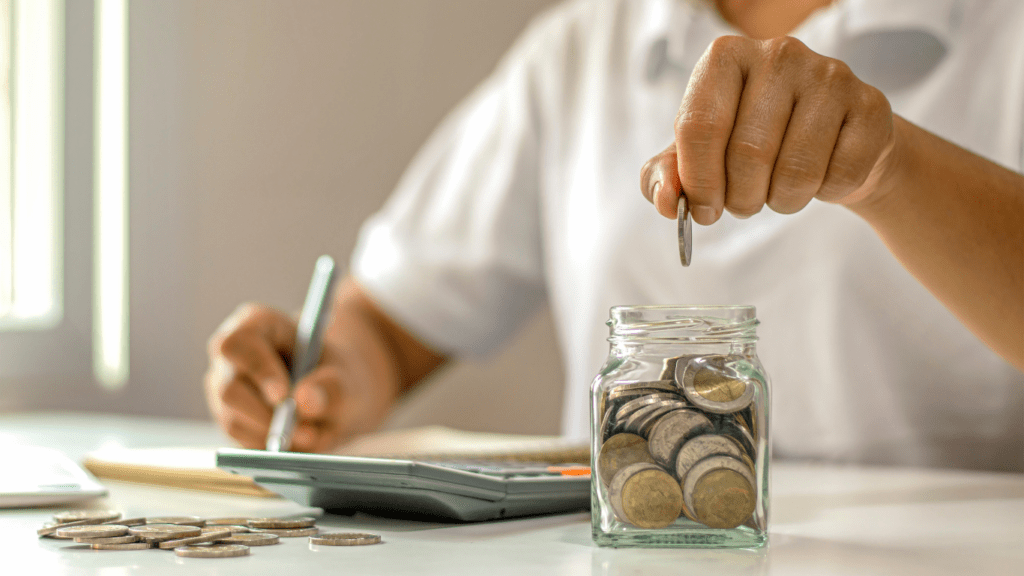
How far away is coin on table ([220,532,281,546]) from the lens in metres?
0.40

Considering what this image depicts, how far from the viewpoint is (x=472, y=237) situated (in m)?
1.17

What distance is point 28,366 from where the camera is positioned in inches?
56.8

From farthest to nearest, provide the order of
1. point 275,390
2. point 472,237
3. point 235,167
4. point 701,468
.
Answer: point 235,167 → point 472,237 → point 275,390 → point 701,468

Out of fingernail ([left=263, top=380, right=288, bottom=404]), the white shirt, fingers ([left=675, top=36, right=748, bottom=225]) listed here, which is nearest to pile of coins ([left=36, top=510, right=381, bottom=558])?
fingers ([left=675, top=36, right=748, bottom=225])

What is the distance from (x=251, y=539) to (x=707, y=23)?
0.78 metres

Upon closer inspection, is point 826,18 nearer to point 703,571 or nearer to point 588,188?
point 588,188

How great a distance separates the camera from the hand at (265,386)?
0.82 m

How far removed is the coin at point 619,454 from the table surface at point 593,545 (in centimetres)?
4

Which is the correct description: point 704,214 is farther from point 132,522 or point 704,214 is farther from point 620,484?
point 132,522

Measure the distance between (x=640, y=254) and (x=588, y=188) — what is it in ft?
0.40

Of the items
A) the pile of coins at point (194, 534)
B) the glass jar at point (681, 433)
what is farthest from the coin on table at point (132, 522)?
the glass jar at point (681, 433)

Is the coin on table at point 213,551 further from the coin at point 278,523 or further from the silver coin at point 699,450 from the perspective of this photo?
the silver coin at point 699,450

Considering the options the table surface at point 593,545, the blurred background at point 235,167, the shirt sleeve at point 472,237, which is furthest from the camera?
the blurred background at point 235,167

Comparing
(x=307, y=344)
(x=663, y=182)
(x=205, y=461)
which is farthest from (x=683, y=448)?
(x=307, y=344)
